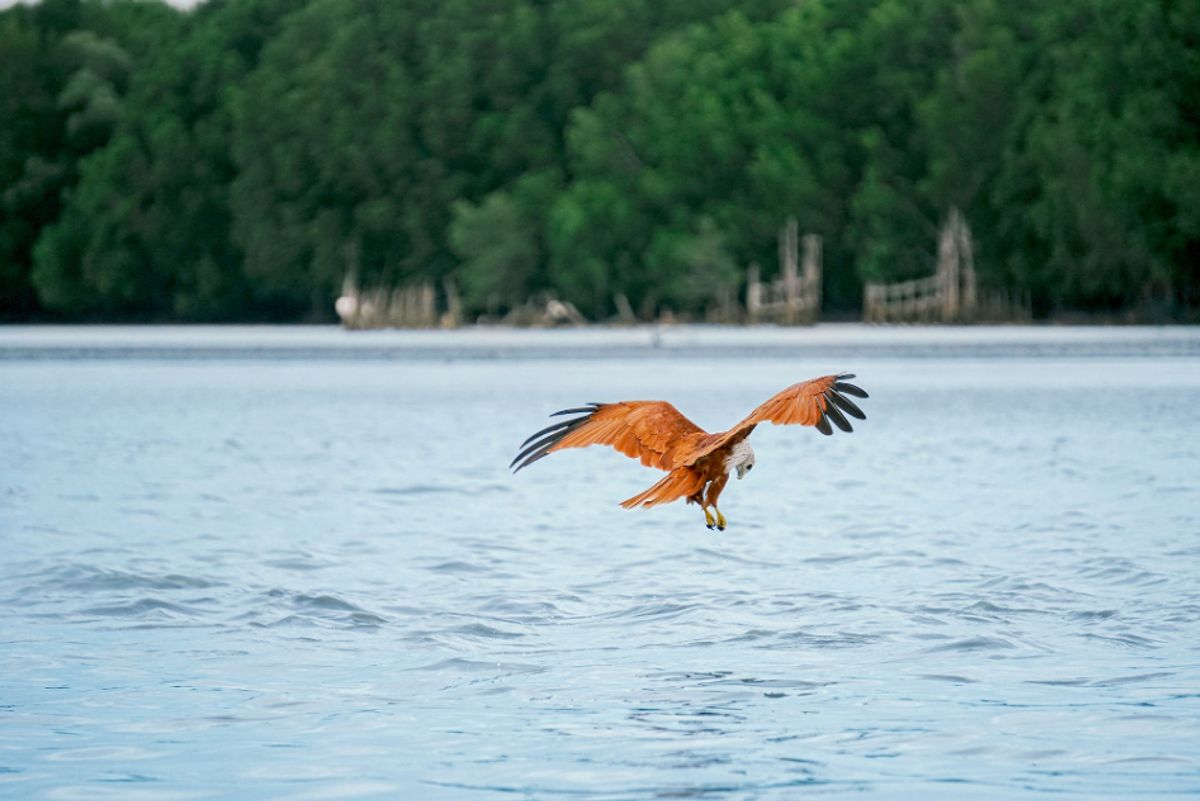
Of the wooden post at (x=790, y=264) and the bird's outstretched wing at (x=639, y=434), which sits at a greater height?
the wooden post at (x=790, y=264)

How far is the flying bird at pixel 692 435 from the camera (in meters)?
8.45

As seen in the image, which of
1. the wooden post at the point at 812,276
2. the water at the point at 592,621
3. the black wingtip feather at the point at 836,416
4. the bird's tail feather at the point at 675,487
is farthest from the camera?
the wooden post at the point at 812,276

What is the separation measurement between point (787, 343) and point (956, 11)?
20069 mm

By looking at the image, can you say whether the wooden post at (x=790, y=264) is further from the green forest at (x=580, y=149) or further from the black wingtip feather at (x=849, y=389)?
the black wingtip feather at (x=849, y=389)

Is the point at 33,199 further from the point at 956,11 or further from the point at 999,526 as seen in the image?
the point at 999,526

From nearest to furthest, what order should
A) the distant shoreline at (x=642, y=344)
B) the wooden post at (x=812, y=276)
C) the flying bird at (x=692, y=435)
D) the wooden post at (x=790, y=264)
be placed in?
1. the flying bird at (x=692, y=435)
2. the distant shoreline at (x=642, y=344)
3. the wooden post at (x=790, y=264)
4. the wooden post at (x=812, y=276)

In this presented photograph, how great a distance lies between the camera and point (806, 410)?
334 inches

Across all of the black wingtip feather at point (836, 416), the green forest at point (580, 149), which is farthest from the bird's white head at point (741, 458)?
the green forest at point (580, 149)

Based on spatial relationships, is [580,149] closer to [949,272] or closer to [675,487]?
[949,272]

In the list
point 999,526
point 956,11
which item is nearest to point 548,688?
point 999,526

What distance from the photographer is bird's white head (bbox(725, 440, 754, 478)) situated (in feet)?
28.1

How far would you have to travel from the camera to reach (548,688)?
31.2 feet

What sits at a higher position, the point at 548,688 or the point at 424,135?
the point at 424,135

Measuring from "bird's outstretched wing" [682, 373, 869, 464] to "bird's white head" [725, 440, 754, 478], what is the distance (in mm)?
62
